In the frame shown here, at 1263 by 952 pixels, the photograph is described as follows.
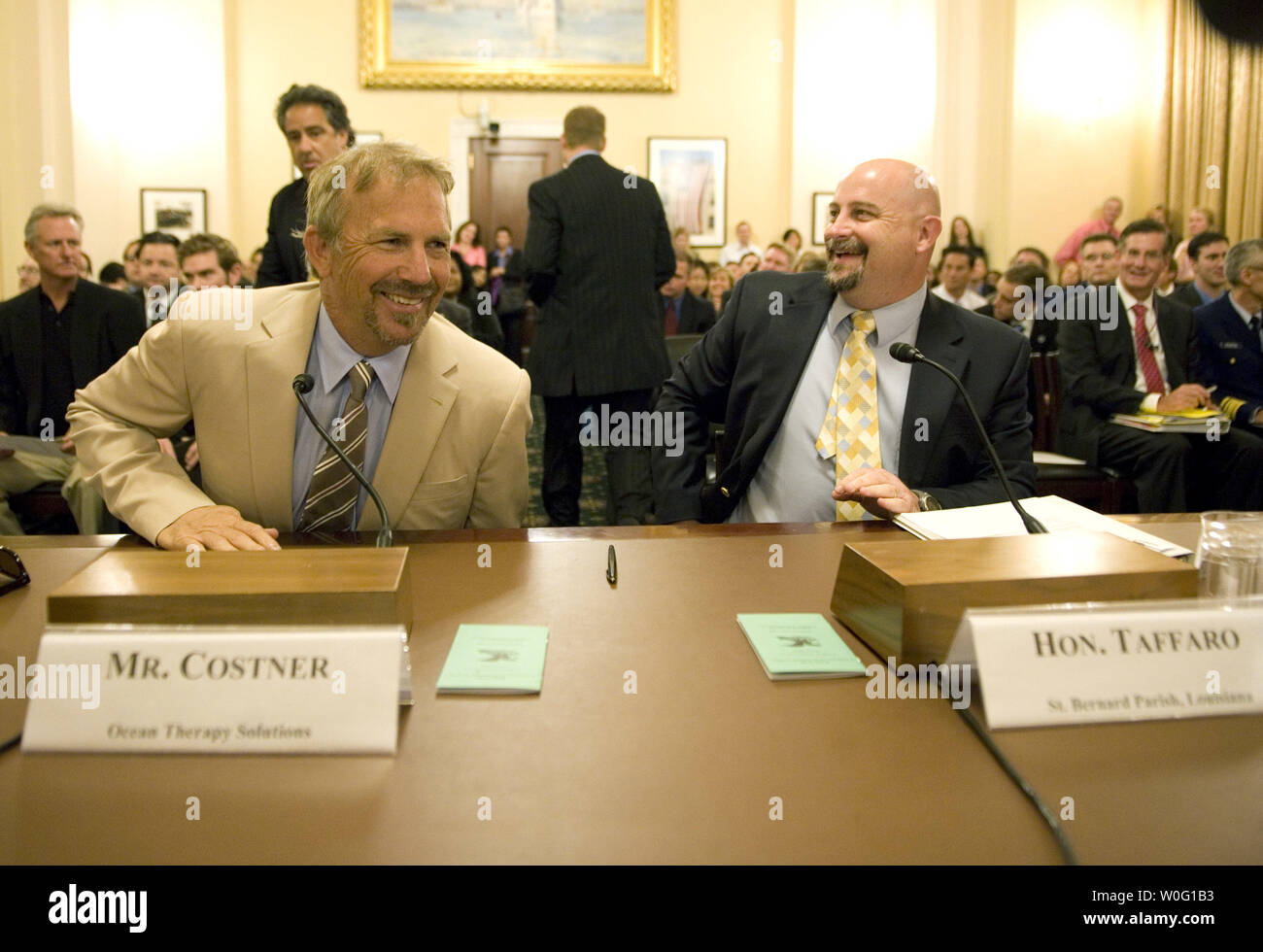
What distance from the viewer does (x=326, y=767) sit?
0.83 meters

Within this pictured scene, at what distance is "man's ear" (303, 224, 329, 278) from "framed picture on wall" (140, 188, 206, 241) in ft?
28.8

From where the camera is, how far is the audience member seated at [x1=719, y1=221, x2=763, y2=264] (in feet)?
33.0

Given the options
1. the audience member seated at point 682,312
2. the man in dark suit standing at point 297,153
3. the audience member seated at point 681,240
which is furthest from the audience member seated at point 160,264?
the audience member seated at point 681,240

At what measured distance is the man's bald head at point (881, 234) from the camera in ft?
7.27

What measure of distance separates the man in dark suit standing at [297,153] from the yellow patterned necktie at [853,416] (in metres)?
1.77

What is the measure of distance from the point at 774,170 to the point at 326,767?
33.5ft

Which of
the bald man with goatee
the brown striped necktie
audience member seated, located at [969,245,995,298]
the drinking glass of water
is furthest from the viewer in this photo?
audience member seated, located at [969,245,995,298]

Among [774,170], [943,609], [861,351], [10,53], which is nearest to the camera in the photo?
[943,609]

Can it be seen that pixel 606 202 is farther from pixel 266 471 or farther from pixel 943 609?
pixel 943 609

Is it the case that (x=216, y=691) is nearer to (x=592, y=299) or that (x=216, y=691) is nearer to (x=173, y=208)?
(x=592, y=299)

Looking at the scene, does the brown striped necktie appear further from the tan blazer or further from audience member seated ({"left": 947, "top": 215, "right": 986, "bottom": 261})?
audience member seated ({"left": 947, "top": 215, "right": 986, "bottom": 261})

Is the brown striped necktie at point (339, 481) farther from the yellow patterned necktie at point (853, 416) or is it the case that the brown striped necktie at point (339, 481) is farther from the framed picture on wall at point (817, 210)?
the framed picture on wall at point (817, 210)

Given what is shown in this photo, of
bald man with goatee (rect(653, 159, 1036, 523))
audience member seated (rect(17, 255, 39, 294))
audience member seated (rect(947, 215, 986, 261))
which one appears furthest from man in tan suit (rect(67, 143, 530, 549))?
audience member seated (rect(947, 215, 986, 261))

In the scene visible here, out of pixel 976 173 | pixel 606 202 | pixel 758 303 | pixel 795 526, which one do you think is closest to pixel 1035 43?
pixel 976 173
